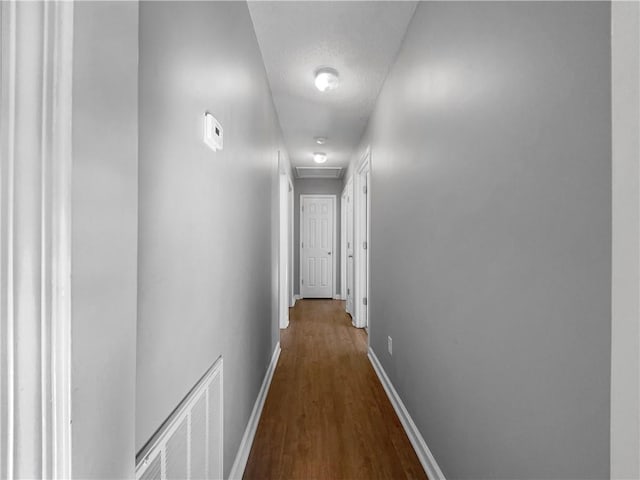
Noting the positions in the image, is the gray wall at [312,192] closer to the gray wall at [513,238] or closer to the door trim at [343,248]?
the door trim at [343,248]

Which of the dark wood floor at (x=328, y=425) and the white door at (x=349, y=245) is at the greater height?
the white door at (x=349, y=245)

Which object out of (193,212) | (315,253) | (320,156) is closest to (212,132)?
(193,212)

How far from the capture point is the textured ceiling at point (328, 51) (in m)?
1.75

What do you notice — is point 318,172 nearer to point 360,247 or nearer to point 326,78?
point 360,247

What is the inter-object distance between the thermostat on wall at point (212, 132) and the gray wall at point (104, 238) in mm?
507

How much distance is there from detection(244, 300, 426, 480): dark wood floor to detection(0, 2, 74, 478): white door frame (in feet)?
4.83

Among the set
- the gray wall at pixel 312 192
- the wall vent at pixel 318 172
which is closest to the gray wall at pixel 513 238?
the wall vent at pixel 318 172

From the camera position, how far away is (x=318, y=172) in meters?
5.88

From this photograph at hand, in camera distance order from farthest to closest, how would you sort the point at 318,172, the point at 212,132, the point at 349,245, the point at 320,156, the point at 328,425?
the point at 318,172 → the point at 349,245 → the point at 320,156 → the point at 328,425 → the point at 212,132

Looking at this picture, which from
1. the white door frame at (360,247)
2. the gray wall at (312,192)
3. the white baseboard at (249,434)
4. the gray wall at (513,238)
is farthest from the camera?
the gray wall at (312,192)

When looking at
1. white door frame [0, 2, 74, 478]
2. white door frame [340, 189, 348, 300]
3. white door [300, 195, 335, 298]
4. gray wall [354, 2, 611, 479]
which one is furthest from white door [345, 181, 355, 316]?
white door frame [0, 2, 74, 478]

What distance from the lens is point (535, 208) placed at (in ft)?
2.69
